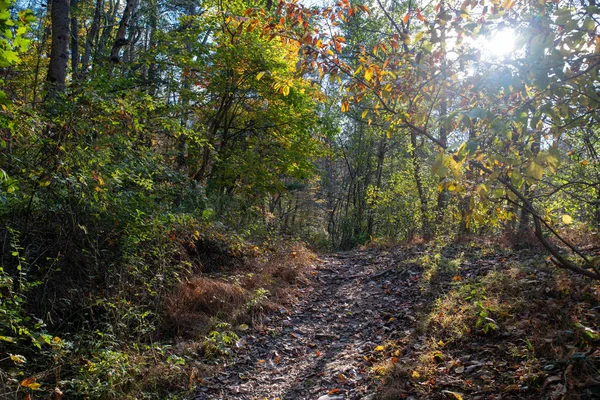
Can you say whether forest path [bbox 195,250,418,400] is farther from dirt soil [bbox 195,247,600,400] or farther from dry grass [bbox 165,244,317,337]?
dry grass [bbox 165,244,317,337]

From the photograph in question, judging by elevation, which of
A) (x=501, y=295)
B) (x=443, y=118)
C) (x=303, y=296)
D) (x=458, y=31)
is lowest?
(x=303, y=296)

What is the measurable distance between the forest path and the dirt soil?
12mm

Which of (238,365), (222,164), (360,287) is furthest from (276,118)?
(238,365)

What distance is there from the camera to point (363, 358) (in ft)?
15.4

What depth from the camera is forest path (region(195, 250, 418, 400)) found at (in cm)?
426

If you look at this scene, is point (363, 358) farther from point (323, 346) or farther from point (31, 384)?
point (31, 384)

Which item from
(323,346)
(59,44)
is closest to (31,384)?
(323,346)

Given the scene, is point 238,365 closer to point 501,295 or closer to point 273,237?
point 501,295

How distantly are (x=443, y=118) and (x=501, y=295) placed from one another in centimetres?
351

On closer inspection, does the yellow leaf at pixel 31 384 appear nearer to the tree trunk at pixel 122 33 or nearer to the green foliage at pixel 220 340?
the green foliage at pixel 220 340

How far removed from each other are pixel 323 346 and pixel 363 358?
84 centimetres

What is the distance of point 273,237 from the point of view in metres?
10.5

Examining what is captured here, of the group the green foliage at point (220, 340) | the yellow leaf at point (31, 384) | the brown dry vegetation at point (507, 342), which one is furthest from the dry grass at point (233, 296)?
the brown dry vegetation at point (507, 342)

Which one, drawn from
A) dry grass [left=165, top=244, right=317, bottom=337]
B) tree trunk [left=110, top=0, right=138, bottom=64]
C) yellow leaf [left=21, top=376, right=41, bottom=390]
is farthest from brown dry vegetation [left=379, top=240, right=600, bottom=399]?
tree trunk [left=110, top=0, right=138, bottom=64]
